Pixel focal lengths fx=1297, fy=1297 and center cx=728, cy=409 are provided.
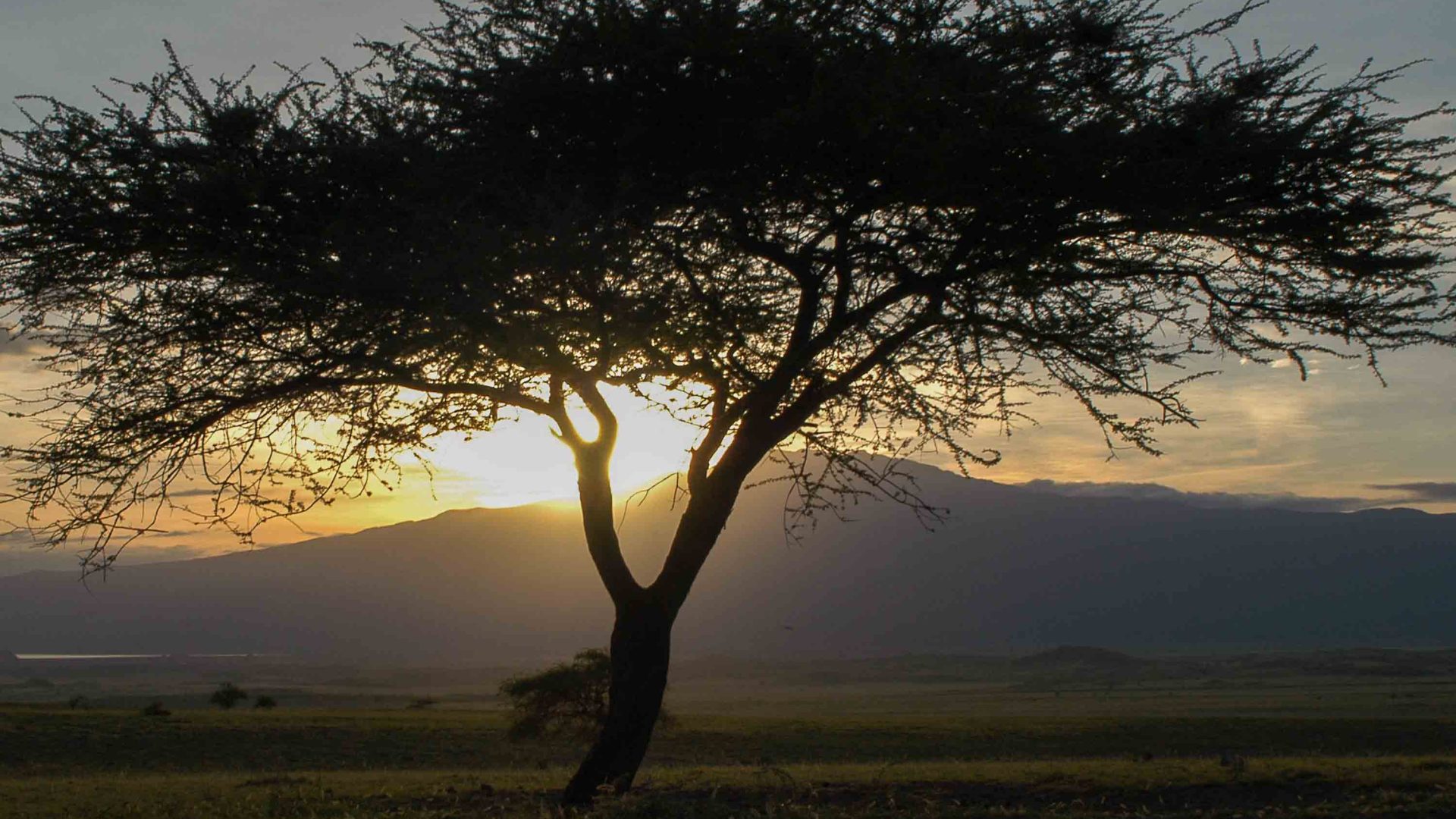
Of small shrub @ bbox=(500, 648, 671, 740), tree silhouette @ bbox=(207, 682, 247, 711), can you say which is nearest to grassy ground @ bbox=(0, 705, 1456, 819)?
small shrub @ bbox=(500, 648, 671, 740)

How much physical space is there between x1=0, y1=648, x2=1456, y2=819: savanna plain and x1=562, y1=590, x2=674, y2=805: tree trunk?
288mm

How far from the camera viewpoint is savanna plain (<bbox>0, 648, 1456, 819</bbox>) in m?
12.8

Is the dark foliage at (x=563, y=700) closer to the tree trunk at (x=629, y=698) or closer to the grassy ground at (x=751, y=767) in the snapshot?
the grassy ground at (x=751, y=767)

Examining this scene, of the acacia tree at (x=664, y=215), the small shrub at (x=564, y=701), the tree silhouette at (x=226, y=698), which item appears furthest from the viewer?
the tree silhouette at (x=226, y=698)

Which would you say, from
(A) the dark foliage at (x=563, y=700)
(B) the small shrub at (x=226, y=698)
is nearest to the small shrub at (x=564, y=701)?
(A) the dark foliage at (x=563, y=700)

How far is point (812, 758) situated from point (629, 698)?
2251cm

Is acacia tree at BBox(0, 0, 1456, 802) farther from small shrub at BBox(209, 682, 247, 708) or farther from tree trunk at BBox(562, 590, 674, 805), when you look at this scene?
small shrub at BBox(209, 682, 247, 708)

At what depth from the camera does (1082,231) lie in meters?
11.6

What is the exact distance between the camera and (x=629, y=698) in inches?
487

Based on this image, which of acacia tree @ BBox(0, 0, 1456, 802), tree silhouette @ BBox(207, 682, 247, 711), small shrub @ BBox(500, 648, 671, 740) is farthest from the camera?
tree silhouette @ BBox(207, 682, 247, 711)

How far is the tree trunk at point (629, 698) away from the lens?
12305 mm

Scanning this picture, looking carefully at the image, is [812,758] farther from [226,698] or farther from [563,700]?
[226,698]

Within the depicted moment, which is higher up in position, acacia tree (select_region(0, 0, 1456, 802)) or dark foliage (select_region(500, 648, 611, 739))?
acacia tree (select_region(0, 0, 1456, 802))

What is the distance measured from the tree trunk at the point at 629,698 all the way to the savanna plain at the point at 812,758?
288mm
